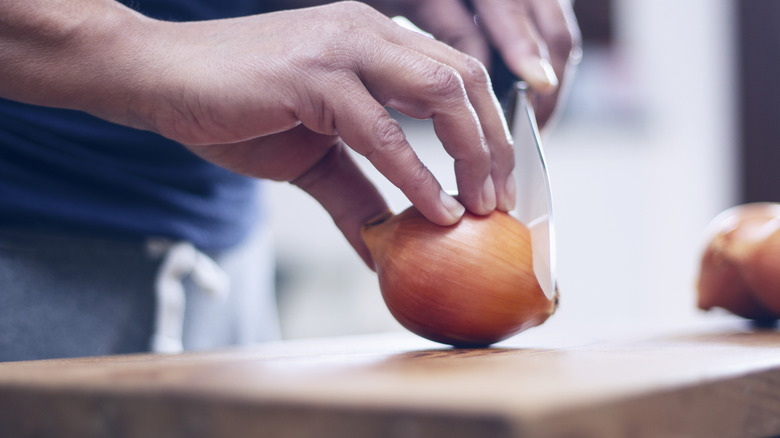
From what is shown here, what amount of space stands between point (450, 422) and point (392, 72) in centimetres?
35

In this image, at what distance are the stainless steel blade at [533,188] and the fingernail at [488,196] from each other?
0.04m

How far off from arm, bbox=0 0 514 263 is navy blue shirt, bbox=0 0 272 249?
0.53 feet

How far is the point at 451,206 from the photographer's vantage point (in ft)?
1.95

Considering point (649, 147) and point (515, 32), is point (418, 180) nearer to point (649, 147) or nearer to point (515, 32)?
point (515, 32)

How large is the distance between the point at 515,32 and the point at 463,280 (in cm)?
34

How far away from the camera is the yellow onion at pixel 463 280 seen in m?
0.58

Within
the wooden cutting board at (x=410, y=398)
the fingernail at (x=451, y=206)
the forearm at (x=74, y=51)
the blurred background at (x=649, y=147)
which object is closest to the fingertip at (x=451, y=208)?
the fingernail at (x=451, y=206)

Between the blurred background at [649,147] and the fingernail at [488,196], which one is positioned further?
the blurred background at [649,147]

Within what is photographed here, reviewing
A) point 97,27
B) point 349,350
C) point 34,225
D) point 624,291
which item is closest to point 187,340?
point 34,225

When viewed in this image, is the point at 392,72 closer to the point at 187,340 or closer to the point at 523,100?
the point at 523,100

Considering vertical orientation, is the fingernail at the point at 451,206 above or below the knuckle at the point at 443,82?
below

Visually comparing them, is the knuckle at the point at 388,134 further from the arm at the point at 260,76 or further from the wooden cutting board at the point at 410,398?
the wooden cutting board at the point at 410,398

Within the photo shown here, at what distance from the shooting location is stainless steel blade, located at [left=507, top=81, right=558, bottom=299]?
1.90 feet

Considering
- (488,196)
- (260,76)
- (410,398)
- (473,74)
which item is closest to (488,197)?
(488,196)
